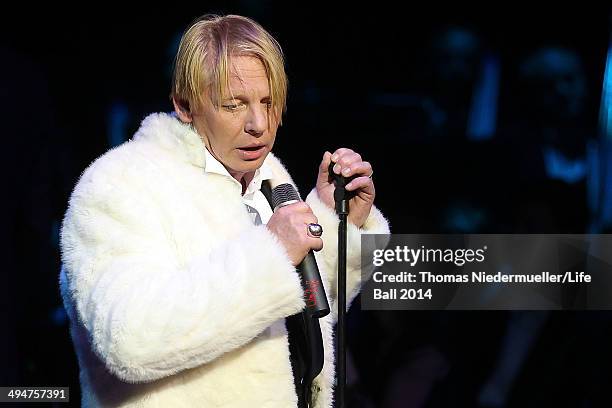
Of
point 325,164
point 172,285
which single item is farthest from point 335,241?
point 172,285

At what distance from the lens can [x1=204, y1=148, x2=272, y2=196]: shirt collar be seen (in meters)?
1.61

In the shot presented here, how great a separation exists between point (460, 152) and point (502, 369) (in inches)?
29.7

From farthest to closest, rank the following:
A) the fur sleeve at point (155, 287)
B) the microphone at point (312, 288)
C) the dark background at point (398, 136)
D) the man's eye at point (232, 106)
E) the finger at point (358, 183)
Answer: the dark background at point (398, 136) → the finger at point (358, 183) → the man's eye at point (232, 106) → the microphone at point (312, 288) → the fur sleeve at point (155, 287)

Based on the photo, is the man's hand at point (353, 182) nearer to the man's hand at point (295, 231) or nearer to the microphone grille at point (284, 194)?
the microphone grille at point (284, 194)

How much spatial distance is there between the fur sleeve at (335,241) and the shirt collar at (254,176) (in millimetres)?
147

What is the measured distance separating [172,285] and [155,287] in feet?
0.09

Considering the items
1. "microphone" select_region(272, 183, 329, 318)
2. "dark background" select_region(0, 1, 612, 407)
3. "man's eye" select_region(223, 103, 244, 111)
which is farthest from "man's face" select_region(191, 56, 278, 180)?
"dark background" select_region(0, 1, 612, 407)

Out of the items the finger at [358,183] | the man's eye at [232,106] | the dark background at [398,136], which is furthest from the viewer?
the dark background at [398,136]

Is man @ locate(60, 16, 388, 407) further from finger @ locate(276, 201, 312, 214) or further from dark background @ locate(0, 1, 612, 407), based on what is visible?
dark background @ locate(0, 1, 612, 407)

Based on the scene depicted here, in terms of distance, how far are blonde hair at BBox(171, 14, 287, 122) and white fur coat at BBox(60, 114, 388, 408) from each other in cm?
9

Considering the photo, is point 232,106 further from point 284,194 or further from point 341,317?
point 341,317

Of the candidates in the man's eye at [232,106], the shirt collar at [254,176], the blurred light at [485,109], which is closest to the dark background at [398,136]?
the blurred light at [485,109]

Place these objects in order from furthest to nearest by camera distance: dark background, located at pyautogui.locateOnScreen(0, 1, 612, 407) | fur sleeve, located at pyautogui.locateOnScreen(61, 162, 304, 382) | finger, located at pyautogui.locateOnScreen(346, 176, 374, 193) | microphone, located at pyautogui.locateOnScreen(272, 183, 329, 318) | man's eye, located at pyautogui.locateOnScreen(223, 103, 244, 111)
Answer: dark background, located at pyautogui.locateOnScreen(0, 1, 612, 407)
finger, located at pyautogui.locateOnScreen(346, 176, 374, 193)
man's eye, located at pyautogui.locateOnScreen(223, 103, 244, 111)
microphone, located at pyautogui.locateOnScreen(272, 183, 329, 318)
fur sleeve, located at pyautogui.locateOnScreen(61, 162, 304, 382)

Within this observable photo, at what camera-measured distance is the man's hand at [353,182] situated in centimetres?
166
